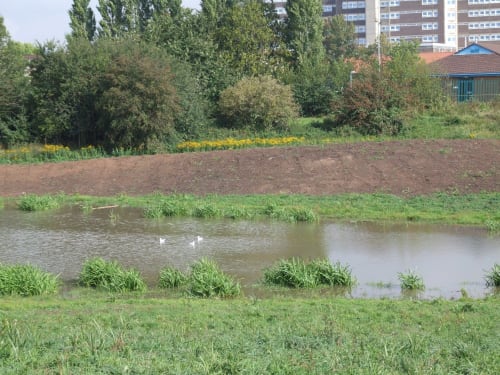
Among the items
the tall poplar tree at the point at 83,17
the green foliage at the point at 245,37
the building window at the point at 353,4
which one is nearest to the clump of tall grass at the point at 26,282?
the green foliage at the point at 245,37

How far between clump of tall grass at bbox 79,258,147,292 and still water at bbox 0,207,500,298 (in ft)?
2.38

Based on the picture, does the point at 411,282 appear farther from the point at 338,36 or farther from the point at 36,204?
the point at 338,36

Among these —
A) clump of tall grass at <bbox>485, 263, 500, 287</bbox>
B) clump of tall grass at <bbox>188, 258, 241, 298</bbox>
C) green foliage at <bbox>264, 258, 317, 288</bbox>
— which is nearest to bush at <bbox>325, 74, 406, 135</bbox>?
clump of tall grass at <bbox>485, 263, 500, 287</bbox>

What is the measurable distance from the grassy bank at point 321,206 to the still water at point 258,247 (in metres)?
0.85

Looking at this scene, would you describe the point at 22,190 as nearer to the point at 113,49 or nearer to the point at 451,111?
the point at 113,49

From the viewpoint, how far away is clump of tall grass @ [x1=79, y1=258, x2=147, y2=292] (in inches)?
536

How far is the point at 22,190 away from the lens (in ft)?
106

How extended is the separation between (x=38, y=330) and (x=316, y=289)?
566 centimetres

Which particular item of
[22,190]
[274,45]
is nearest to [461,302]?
[22,190]

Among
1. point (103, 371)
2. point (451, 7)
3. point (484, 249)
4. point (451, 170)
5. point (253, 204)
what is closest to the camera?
point (103, 371)

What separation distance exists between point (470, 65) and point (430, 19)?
76992 mm

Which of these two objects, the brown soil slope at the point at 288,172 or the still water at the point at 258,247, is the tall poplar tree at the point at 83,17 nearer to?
the brown soil slope at the point at 288,172

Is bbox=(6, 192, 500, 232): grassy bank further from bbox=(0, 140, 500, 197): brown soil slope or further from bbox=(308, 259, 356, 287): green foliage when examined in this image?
bbox=(308, 259, 356, 287): green foliage

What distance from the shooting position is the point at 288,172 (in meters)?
30.7
